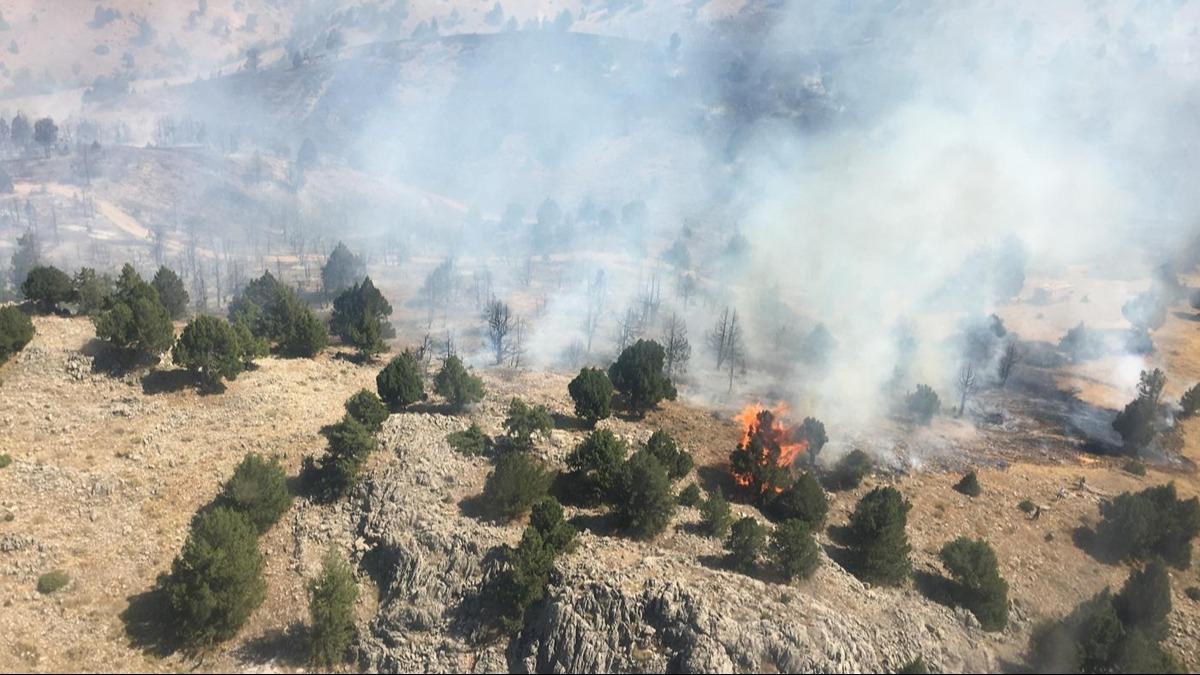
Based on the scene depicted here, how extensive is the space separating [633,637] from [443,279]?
7680 cm

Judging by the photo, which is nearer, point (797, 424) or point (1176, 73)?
point (797, 424)

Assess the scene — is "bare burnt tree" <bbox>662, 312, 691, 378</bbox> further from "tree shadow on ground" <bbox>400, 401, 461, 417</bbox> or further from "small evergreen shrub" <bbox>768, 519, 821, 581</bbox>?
"small evergreen shrub" <bbox>768, 519, 821, 581</bbox>

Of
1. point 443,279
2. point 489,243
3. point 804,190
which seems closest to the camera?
point 443,279

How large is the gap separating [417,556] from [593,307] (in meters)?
64.1

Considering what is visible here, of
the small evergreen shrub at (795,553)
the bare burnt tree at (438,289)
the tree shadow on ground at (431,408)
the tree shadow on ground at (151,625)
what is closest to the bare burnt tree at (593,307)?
the bare burnt tree at (438,289)

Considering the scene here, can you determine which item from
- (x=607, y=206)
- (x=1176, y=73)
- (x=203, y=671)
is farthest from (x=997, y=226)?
(x=203, y=671)

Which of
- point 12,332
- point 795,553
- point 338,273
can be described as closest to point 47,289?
point 12,332

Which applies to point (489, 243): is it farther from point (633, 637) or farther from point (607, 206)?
point (633, 637)

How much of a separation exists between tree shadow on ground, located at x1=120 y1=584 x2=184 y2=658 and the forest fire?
32039 mm

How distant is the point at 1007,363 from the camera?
7200 centimetres

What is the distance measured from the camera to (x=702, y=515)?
38906mm

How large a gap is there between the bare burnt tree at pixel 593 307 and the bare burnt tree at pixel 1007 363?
44366mm

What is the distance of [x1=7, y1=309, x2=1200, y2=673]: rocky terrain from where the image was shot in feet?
97.3

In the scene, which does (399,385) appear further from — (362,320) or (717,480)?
(717,480)
